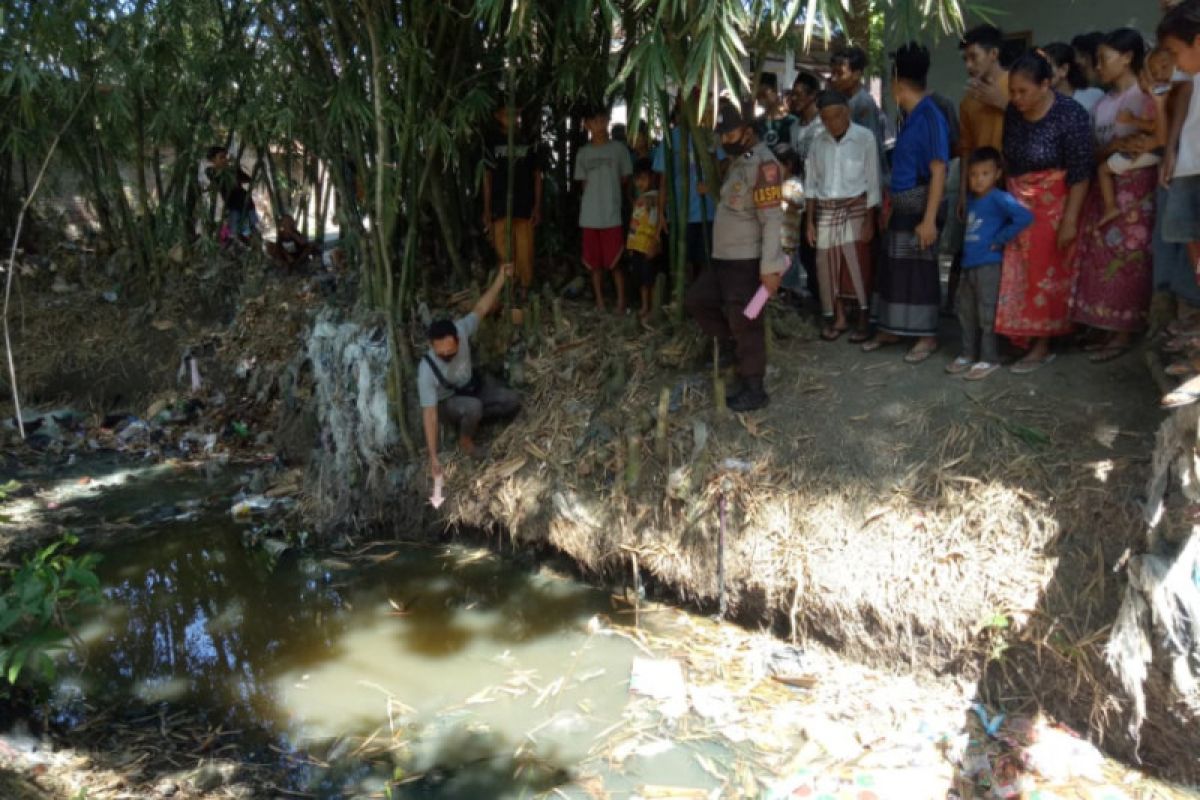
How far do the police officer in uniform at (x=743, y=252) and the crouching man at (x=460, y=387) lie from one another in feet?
3.90

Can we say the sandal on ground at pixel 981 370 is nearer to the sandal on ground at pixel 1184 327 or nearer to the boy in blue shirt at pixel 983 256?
the boy in blue shirt at pixel 983 256

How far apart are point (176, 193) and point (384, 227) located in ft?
12.6

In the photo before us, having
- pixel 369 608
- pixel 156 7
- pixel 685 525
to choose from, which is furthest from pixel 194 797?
pixel 156 7

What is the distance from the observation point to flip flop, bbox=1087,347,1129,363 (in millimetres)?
3756

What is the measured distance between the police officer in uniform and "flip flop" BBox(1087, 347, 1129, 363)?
1366mm

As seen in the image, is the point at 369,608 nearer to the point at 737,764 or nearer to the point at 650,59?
the point at 737,764

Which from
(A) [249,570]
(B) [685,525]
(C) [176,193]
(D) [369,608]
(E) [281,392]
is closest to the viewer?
(B) [685,525]

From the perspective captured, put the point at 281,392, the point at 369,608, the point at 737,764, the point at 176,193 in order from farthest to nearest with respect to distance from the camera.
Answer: the point at 176,193
the point at 281,392
the point at 369,608
the point at 737,764

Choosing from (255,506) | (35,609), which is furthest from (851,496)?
(255,506)

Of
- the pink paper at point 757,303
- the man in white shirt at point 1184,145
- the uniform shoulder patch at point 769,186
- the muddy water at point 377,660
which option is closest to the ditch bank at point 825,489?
the muddy water at point 377,660

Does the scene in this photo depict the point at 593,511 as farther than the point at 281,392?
No

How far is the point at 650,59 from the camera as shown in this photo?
3.47 metres

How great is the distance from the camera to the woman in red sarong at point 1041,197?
12.0 feet

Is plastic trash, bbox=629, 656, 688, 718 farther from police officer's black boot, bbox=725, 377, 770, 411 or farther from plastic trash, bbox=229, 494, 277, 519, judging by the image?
plastic trash, bbox=229, 494, 277, 519
